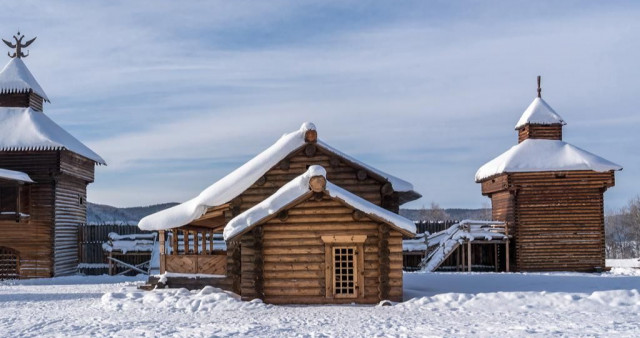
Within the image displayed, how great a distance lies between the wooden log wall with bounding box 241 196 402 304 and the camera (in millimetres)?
18328

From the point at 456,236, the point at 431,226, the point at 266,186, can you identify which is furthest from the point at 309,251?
the point at 431,226

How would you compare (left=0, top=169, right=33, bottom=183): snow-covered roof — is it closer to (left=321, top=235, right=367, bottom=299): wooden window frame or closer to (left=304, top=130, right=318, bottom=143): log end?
(left=304, top=130, right=318, bottom=143): log end

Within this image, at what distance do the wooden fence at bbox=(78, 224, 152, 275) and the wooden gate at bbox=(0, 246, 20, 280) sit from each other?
12.0 ft

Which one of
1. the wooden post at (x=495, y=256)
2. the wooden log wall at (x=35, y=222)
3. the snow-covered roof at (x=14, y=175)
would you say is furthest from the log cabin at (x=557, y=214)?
the snow-covered roof at (x=14, y=175)

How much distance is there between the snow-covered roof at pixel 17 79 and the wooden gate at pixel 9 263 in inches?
329

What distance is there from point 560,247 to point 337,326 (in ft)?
72.2

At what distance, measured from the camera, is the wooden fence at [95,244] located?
112 feet

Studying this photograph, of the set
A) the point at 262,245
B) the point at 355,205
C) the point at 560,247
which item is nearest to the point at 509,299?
the point at 355,205

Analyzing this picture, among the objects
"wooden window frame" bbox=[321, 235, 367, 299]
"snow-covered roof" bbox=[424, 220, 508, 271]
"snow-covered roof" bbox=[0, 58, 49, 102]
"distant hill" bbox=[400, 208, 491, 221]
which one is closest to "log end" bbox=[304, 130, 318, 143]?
"wooden window frame" bbox=[321, 235, 367, 299]

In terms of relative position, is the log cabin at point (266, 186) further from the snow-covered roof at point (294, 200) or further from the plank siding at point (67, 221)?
the plank siding at point (67, 221)

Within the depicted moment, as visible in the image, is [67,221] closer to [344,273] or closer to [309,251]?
[309,251]

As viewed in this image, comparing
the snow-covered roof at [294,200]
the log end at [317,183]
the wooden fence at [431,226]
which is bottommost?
the wooden fence at [431,226]

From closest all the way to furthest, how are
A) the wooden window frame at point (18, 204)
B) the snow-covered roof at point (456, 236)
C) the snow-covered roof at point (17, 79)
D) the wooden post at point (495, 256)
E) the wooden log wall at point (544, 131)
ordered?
the wooden window frame at point (18, 204) → the snow-covered roof at point (456, 236) → the snow-covered roof at point (17, 79) → the wooden post at point (495, 256) → the wooden log wall at point (544, 131)

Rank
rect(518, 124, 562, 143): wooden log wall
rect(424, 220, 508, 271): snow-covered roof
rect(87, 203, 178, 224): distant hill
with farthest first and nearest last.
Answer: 1. rect(87, 203, 178, 224): distant hill
2. rect(518, 124, 562, 143): wooden log wall
3. rect(424, 220, 508, 271): snow-covered roof
